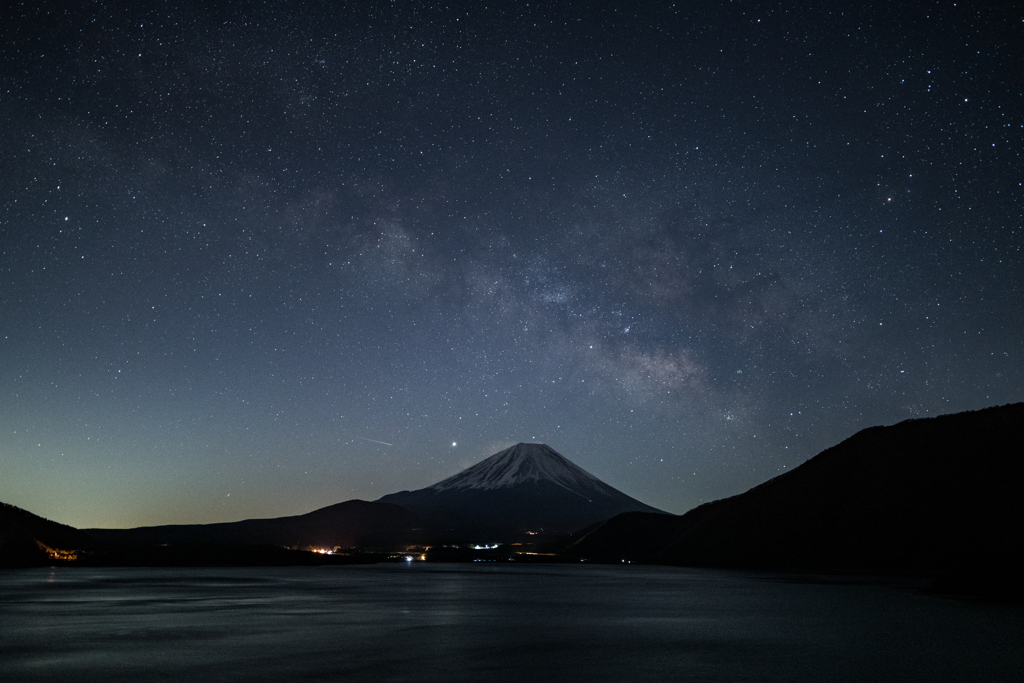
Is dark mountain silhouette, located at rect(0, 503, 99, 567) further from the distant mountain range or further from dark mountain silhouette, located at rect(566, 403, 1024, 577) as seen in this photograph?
dark mountain silhouette, located at rect(566, 403, 1024, 577)

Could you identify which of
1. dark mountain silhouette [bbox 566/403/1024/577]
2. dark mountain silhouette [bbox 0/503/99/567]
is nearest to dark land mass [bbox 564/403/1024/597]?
dark mountain silhouette [bbox 566/403/1024/577]

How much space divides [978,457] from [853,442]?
101 feet

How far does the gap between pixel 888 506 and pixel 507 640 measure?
366 feet

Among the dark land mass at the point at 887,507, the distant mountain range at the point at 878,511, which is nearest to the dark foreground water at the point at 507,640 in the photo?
the dark land mass at the point at 887,507

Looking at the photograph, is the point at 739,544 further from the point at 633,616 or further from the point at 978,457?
the point at 633,616

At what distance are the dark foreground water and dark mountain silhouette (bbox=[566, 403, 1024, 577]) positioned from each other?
70884 mm

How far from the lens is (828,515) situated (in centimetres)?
12612

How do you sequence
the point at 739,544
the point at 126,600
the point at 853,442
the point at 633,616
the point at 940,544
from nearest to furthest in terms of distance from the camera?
the point at 633,616 < the point at 126,600 < the point at 940,544 < the point at 739,544 < the point at 853,442

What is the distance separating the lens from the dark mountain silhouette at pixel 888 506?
104 meters

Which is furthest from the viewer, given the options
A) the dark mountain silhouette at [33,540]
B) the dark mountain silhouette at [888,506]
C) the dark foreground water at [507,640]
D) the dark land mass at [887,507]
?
the dark mountain silhouette at [33,540]

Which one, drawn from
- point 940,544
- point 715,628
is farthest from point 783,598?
Answer: point 940,544

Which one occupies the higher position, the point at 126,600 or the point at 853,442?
the point at 853,442

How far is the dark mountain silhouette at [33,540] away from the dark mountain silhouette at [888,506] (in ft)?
407

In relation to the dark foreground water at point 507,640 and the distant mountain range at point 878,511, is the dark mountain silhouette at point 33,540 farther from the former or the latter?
the dark foreground water at point 507,640
